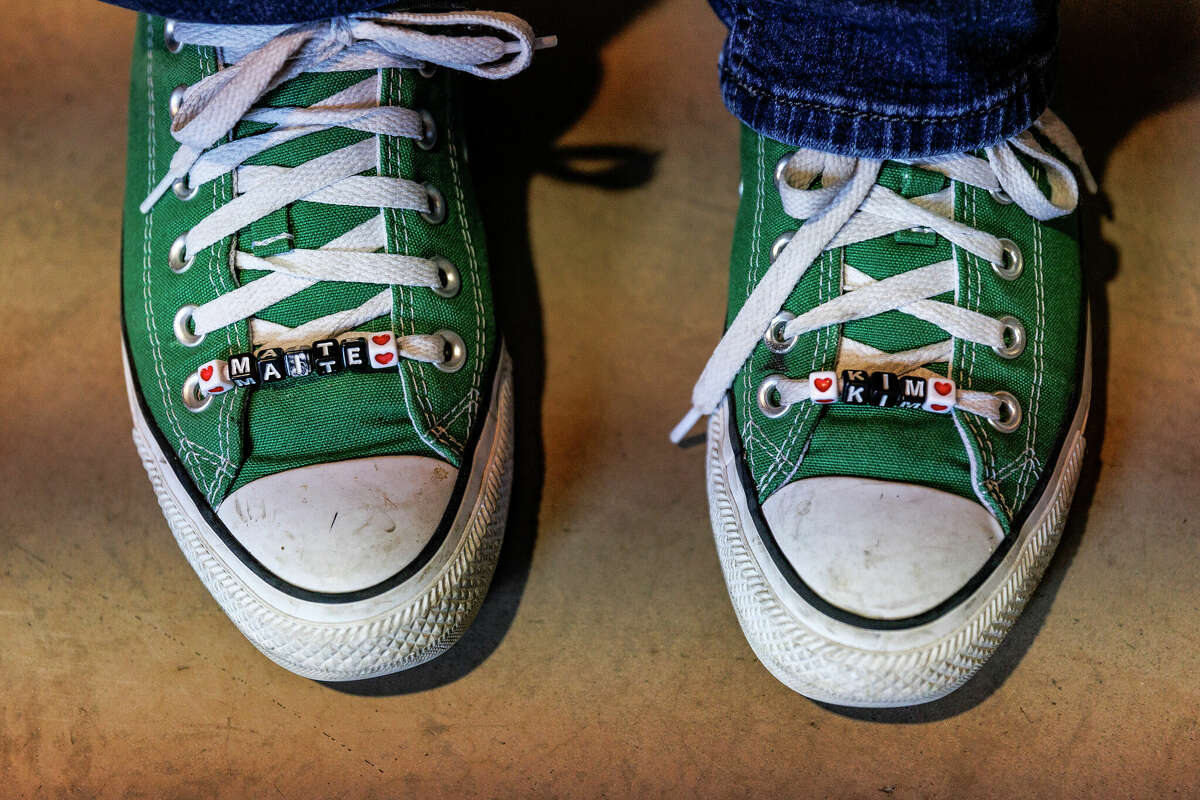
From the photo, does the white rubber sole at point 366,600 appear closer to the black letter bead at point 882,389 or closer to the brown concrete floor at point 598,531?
the brown concrete floor at point 598,531

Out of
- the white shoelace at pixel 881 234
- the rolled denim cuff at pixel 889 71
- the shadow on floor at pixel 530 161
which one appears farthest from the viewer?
the shadow on floor at pixel 530 161

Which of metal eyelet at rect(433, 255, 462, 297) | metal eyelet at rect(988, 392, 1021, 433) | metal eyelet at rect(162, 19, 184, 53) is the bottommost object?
metal eyelet at rect(988, 392, 1021, 433)

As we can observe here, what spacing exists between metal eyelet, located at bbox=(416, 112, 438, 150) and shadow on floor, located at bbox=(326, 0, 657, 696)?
119 mm

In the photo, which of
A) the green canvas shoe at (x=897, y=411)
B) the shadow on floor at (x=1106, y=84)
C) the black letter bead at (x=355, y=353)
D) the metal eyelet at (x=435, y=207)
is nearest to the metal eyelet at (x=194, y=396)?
the black letter bead at (x=355, y=353)

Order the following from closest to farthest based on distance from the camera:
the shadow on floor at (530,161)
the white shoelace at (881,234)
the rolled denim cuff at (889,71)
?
the rolled denim cuff at (889,71), the white shoelace at (881,234), the shadow on floor at (530,161)

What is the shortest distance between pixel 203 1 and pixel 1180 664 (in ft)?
3.11

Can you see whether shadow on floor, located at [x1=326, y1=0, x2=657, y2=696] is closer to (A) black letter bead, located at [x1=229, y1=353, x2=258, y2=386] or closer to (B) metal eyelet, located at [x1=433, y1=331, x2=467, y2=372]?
(B) metal eyelet, located at [x1=433, y1=331, x2=467, y2=372]

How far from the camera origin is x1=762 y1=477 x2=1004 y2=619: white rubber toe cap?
67cm

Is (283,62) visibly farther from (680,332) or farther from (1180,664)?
(1180,664)

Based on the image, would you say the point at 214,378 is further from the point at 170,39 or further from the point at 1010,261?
the point at 1010,261

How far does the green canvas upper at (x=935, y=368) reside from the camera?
0.70 m

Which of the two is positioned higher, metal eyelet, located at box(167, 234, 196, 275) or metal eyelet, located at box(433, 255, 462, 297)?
metal eyelet, located at box(167, 234, 196, 275)

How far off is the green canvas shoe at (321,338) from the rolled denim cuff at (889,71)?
0.21 m

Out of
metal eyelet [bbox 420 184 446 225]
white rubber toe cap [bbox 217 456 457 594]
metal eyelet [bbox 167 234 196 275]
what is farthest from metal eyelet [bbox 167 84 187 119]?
white rubber toe cap [bbox 217 456 457 594]
